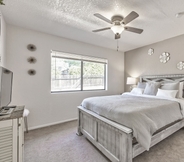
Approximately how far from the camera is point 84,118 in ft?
7.97

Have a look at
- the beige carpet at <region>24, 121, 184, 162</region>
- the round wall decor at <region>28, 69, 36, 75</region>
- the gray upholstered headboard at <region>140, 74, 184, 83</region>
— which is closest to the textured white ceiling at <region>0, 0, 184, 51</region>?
the round wall decor at <region>28, 69, 36, 75</region>

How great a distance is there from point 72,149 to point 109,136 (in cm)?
79

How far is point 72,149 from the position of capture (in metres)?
2.01

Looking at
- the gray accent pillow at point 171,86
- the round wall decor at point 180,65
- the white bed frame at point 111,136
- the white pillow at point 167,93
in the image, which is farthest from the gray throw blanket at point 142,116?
the round wall decor at point 180,65

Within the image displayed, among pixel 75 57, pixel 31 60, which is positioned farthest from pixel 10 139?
pixel 75 57

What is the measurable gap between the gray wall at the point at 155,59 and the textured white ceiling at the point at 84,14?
1.36 feet

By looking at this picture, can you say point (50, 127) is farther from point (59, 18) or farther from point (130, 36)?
point (130, 36)

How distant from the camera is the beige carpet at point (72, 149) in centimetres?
176

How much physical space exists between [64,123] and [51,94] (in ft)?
3.13

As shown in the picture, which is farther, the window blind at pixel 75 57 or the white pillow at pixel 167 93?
the window blind at pixel 75 57

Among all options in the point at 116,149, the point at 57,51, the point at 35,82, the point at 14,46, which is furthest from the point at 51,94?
the point at 116,149

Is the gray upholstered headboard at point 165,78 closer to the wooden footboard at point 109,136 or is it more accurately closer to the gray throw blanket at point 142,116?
the gray throw blanket at point 142,116

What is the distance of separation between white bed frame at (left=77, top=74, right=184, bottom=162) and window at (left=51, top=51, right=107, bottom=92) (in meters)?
1.30

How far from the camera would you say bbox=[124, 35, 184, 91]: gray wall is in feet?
10.9
